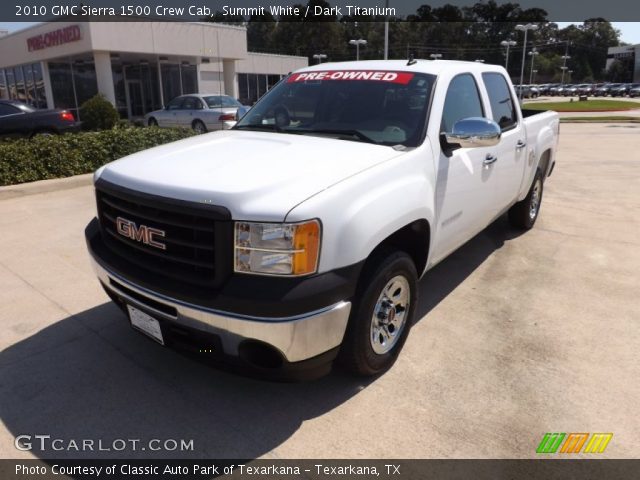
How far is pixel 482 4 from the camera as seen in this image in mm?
119500

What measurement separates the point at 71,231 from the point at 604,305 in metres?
5.59

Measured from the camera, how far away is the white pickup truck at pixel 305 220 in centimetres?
244

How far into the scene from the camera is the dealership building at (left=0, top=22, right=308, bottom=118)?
2306 centimetres

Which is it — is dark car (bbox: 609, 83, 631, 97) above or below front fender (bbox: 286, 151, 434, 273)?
below

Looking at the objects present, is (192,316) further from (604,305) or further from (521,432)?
(604,305)

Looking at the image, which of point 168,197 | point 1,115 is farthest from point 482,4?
point 168,197

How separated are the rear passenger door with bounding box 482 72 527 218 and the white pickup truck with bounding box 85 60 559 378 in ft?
1.47

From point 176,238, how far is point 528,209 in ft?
15.3

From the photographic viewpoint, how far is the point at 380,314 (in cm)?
307

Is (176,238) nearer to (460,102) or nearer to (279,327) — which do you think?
(279,327)

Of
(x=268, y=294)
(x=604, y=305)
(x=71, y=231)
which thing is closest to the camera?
(x=268, y=294)

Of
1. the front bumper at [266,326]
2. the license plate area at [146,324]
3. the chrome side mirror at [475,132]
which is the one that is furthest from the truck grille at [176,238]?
the chrome side mirror at [475,132]

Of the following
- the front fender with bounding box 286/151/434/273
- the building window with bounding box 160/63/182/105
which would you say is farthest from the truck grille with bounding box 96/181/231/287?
the building window with bounding box 160/63/182/105

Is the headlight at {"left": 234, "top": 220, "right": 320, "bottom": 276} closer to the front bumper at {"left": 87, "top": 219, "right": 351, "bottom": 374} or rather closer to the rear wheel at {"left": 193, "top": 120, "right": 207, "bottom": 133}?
the front bumper at {"left": 87, "top": 219, "right": 351, "bottom": 374}
